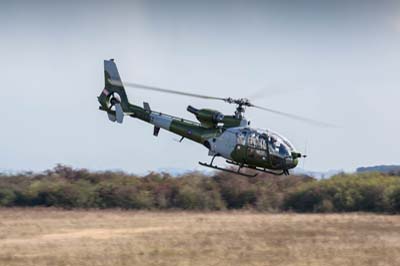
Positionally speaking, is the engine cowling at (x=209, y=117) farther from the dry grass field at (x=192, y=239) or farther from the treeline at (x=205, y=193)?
the treeline at (x=205, y=193)

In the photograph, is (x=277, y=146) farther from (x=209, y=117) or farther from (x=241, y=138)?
(x=209, y=117)

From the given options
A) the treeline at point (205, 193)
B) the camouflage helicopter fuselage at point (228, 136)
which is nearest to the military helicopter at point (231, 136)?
the camouflage helicopter fuselage at point (228, 136)

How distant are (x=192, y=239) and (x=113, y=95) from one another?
24.2ft

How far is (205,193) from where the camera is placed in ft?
154

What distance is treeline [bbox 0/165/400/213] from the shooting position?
45031 millimetres

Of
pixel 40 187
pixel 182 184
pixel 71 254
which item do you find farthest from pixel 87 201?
pixel 71 254

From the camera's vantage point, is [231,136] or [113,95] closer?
[231,136]

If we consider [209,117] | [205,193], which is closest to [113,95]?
[209,117]

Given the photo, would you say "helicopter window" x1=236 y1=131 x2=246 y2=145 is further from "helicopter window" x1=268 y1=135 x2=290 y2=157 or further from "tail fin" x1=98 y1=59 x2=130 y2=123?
"tail fin" x1=98 y1=59 x2=130 y2=123

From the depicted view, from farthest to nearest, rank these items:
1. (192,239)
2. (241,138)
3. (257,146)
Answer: (192,239), (241,138), (257,146)

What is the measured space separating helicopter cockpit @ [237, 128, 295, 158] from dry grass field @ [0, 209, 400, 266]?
3312mm

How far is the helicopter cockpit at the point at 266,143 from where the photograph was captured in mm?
25859

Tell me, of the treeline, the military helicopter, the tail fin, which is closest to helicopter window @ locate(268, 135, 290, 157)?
the military helicopter

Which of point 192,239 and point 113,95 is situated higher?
point 113,95
